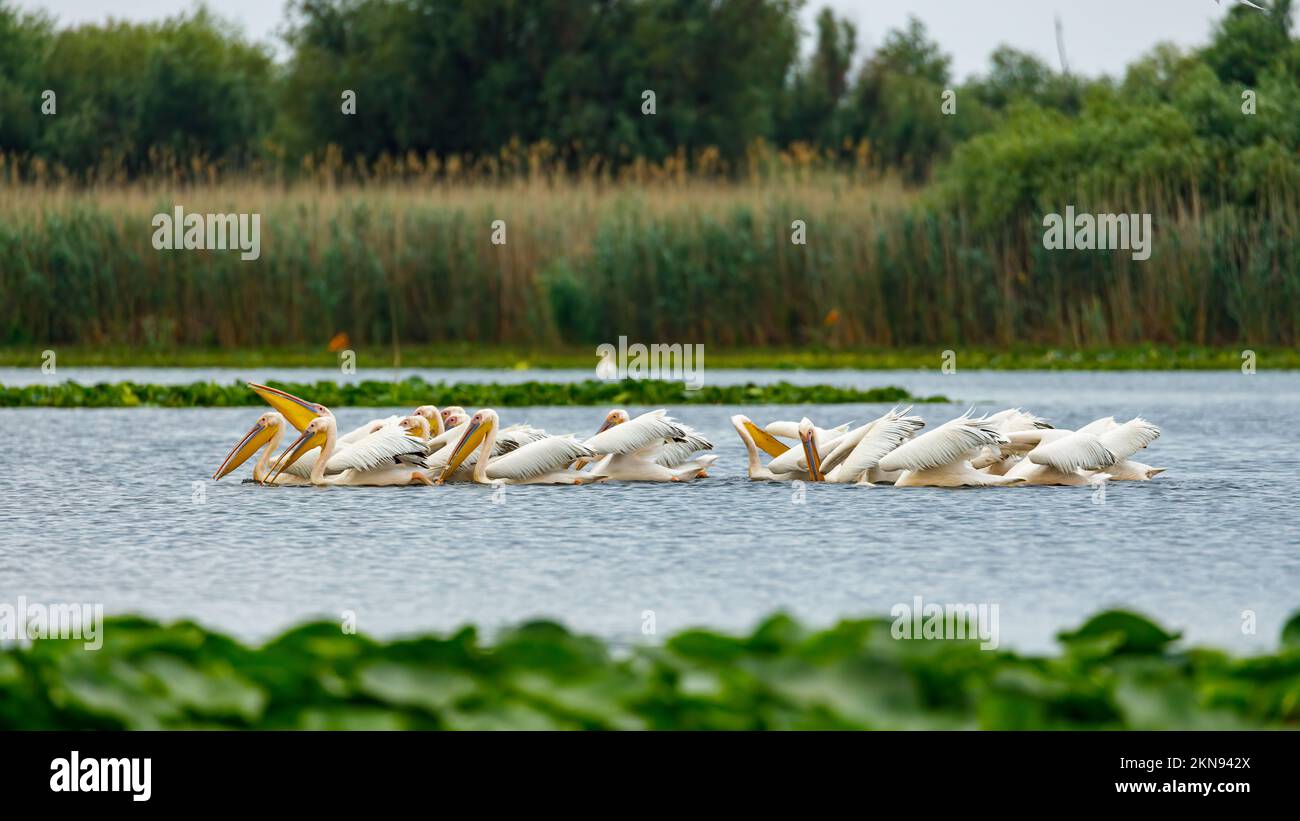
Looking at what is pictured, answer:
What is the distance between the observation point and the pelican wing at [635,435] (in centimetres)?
895

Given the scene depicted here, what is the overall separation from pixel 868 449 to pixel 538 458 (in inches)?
62.7

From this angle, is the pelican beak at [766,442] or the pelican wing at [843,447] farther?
the pelican beak at [766,442]

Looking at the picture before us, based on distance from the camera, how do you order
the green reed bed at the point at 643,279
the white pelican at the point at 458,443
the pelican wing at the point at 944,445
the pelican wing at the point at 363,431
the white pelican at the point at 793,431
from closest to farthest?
the pelican wing at the point at 944,445, the white pelican at the point at 458,443, the pelican wing at the point at 363,431, the white pelican at the point at 793,431, the green reed bed at the point at 643,279

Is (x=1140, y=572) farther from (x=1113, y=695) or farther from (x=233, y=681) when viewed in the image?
(x=233, y=681)

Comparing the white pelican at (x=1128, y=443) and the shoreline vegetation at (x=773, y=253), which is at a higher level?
the shoreline vegetation at (x=773, y=253)

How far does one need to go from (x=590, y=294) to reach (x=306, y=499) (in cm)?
1143

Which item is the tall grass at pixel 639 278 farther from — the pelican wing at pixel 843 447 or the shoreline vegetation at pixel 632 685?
the shoreline vegetation at pixel 632 685

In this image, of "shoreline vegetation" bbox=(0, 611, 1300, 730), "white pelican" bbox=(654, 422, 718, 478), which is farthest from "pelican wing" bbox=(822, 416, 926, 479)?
"shoreline vegetation" bbox=(0, 611, 1300, 730)

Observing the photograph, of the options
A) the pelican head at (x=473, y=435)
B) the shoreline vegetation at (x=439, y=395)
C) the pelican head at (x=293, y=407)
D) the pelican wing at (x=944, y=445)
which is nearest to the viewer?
the pelican wing at (x=944, y=445)

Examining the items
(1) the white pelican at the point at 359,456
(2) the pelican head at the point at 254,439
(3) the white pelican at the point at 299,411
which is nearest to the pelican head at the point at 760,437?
(3) the white pelican at the point at 299,411

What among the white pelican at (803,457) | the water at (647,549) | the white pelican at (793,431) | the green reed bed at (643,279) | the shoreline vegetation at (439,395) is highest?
the green reed bed at (643,279)

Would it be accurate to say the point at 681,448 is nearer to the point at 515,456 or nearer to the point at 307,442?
the point at 515,456

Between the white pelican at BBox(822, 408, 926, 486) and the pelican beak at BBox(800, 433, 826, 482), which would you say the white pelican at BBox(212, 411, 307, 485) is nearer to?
the pelican beak at BBox(800, 433, 826, 482)
